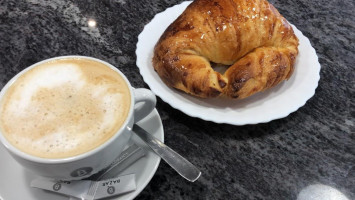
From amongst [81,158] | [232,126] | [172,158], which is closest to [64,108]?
[81,158]

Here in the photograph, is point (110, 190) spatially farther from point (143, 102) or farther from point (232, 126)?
point (232, 126)

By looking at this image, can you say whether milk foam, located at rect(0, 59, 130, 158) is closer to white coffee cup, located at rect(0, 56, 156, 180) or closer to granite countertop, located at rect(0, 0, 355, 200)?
white coffee cup, located at rect(0, 56, 156, 180)

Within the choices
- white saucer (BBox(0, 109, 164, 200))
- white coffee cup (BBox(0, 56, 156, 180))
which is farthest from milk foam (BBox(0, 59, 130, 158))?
white saucer (BBox(0, 109, 164, 200))

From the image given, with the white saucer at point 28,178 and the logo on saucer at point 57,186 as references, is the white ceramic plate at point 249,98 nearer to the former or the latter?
the white saucer at point 28,178

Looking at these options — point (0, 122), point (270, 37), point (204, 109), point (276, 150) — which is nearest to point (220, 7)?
point (270, 37)

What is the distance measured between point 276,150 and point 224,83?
20 cm

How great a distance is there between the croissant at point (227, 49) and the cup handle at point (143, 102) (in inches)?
6.8

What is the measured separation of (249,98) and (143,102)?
1.02 ft

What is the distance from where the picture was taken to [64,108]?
0.63 metres

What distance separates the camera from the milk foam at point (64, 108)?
0.58m

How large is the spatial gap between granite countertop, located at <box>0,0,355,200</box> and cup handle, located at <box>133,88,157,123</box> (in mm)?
121

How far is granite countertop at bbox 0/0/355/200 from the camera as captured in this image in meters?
0.73

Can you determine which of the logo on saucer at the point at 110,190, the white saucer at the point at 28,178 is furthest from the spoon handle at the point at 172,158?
the logo on saucer at the point at 110,190

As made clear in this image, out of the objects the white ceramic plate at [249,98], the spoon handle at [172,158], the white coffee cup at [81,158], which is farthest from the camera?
the white ceramic plate at [249,98]
